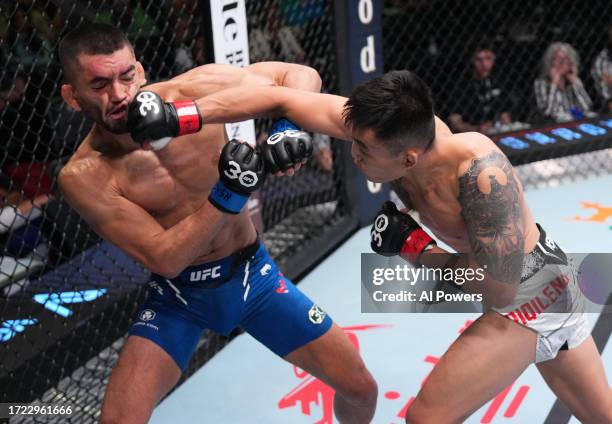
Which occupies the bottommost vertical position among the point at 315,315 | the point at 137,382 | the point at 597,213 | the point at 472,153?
the point at 597,213

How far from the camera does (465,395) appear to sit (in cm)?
222

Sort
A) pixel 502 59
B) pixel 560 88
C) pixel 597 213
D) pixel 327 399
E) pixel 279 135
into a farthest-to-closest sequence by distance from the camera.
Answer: pixel 502 59 → pixel 560 88 → pixel 597 213 → pixel 327 399 → pixel 279 135

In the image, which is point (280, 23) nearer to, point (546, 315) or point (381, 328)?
point (381, 328)

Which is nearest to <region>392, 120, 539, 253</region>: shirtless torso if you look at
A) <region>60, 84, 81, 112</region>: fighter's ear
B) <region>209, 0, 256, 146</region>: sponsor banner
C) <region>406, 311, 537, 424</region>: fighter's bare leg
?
<region>406, 311, 537, 424</region>: fighter's bare leg

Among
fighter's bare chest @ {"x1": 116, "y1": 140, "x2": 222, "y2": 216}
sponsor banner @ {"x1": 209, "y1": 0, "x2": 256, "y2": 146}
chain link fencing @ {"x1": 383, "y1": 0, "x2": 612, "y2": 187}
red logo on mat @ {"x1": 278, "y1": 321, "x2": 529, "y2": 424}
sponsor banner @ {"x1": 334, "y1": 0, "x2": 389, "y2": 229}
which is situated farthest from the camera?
chain link fencing @ {"x1": 383, "y1": 0, "x2": 612, "y2": 187}

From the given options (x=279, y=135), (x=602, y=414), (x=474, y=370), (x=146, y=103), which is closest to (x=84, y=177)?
(x=146, y=103)

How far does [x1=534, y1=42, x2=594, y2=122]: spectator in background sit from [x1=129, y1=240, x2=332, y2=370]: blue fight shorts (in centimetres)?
386

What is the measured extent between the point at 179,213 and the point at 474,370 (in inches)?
38.3

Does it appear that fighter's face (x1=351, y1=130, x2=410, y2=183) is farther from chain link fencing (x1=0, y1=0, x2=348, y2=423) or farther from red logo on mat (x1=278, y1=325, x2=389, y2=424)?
chain link fencing (x1=0, y1=0, x2=348, y2=423)

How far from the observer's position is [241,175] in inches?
86.5

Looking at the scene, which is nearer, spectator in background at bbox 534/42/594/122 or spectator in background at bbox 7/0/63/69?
spectator in background at bbox 7/0/63/69

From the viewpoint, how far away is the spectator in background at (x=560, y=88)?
6.04 metres

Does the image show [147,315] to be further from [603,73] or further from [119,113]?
[603,73]

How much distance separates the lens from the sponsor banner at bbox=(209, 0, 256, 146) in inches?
137
